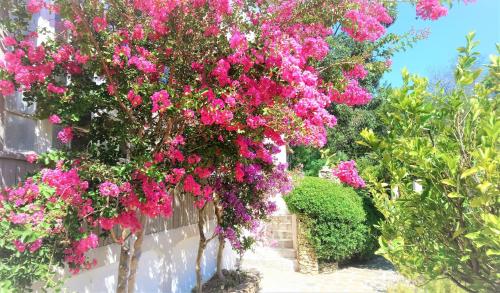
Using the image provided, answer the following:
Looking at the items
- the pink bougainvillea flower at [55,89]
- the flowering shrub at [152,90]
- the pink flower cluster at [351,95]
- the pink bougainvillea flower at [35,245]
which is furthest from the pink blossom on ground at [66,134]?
the pink flower cluster at [351,95]

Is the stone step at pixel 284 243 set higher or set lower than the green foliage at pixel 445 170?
lower

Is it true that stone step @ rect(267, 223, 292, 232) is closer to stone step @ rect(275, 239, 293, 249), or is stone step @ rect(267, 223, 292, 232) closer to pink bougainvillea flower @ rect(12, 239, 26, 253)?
stone step @ rect(275, 239, 293, 249)

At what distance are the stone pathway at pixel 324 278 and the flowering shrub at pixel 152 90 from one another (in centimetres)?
476

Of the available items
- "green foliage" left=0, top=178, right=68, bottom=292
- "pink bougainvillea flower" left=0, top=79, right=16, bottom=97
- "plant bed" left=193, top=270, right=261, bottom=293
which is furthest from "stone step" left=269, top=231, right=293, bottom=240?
"pink bougainvillea flower" left=0, top=79, right=16, bottom=97

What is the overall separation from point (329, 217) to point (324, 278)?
53.8 inches

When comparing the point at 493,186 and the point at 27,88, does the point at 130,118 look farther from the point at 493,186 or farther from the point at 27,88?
the point at 493,186

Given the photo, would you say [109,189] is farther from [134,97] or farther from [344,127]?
[344,127]

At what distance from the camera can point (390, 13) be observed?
18.5 feet

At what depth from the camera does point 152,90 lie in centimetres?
378

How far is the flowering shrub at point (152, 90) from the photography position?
11.8ft

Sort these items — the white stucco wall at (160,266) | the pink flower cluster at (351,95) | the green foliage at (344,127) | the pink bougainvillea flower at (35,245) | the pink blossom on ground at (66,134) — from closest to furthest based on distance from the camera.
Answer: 1. the pink bougainvillea flower at (35,245)
2. the pink blossom on ground at (66,134)
3. the white stucco wall at (160,266)
4. the pink flower cluster at (351,95)
5. the green foliage at (344,127)

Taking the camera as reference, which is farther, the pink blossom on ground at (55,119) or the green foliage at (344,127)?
the green foliage at (344,127)

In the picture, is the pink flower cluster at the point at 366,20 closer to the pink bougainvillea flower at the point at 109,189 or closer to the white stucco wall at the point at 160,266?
the pink bougainvillea flower at the point at 109,189

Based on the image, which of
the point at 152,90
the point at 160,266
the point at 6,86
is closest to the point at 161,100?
the point at 152,90
